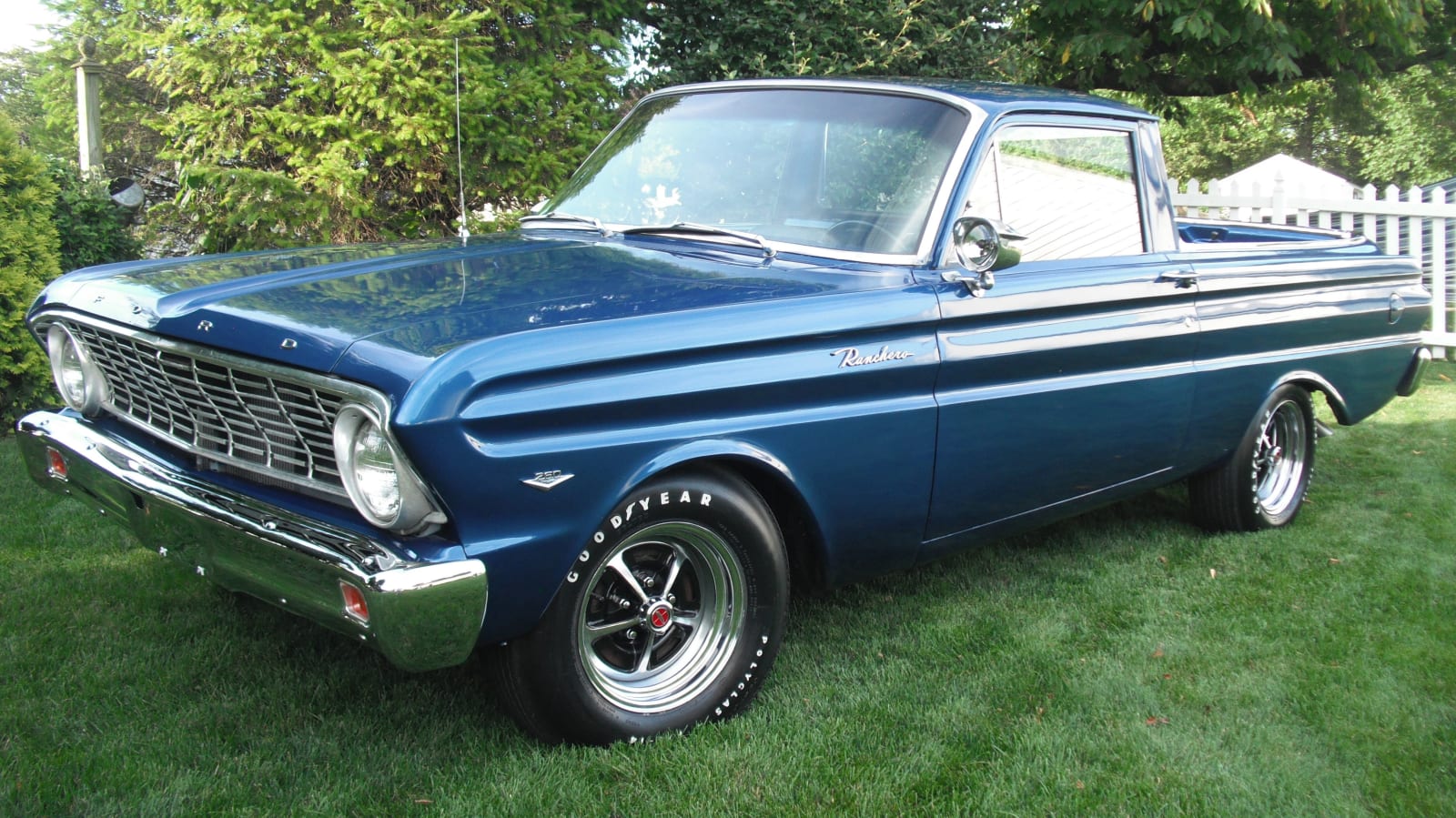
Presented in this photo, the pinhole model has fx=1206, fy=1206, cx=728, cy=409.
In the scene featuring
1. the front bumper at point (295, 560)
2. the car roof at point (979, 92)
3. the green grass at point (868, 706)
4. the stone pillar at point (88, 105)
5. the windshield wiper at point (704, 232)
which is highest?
the stone pillar at point (88, 105)

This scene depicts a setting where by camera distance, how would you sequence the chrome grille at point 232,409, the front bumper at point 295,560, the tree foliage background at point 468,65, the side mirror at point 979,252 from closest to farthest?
1. the front bumper at point 295,560
2. the chrome grille at point 232,409
3. the side mirror at point 979,252
4. the tree foliage background at point 468,65

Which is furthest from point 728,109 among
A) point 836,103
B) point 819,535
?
point 819,535

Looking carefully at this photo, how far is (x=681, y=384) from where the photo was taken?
2740 mm

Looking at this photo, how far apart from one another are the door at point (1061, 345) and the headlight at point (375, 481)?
4.93 feet

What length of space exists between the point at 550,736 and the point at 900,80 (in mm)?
2351

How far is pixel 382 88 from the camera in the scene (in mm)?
6703

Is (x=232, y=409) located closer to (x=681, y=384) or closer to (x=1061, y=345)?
(x=681, y=384)

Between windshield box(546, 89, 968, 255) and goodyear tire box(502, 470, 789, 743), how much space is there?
0.98m

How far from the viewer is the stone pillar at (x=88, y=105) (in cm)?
763

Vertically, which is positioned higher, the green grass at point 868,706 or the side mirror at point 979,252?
the side mirror at point 979,252

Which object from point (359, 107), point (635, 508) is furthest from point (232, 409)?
point (359, 107)

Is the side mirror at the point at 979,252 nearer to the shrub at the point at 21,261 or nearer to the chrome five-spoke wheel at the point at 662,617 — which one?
the chrome five-spoke wheel at the point at 662,617

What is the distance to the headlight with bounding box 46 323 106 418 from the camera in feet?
11.2

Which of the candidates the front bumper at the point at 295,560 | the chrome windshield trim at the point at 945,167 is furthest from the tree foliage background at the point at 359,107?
the front bumper at the point at 295,560
